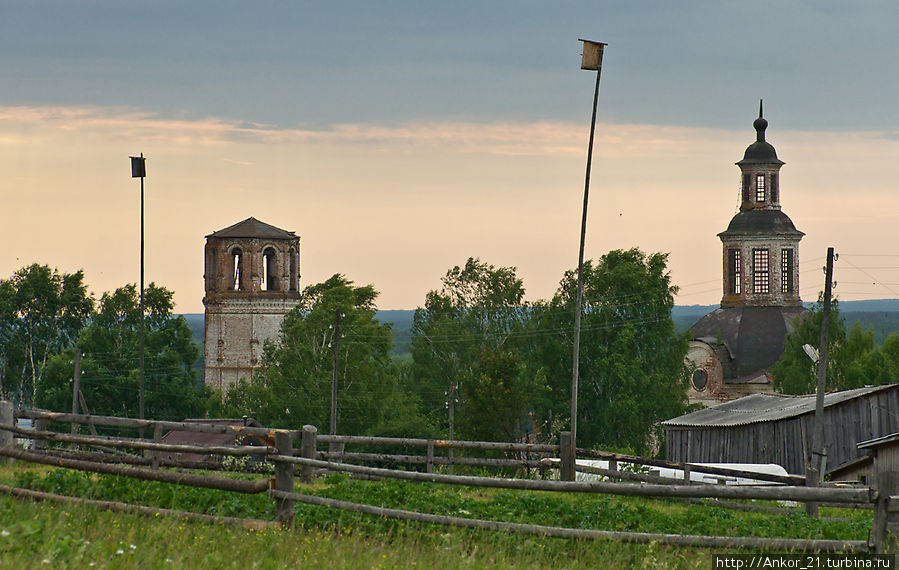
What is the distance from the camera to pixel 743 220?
7806cm

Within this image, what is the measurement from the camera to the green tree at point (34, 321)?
79.1 meters

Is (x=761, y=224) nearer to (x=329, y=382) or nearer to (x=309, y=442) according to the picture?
(x=329, y=382)

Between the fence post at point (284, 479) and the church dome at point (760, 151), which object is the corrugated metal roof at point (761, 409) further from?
the church dome at point (760, 151)

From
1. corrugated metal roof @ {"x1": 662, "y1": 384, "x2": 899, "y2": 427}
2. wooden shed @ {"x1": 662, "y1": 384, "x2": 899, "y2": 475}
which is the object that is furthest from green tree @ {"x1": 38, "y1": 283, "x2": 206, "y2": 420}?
wooden shed @ {"x1": 662, "y1": 384, "x2": 899, "y2": 475}

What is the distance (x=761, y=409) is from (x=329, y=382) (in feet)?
100

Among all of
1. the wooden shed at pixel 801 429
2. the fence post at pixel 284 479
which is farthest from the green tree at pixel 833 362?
the fence post at pixel 284 479

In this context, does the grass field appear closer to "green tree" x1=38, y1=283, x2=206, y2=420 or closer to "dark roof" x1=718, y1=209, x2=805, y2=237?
"green tree" x1=38, y1=283, x2=206, y2=420

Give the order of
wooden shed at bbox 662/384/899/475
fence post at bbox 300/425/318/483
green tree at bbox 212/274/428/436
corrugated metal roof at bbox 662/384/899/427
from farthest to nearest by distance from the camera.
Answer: green tree at bbox 212/274/428/436 < corrugated metal roof at bbox 662/384/899/427 < wooden shed at bbox 662/384/899/475 < fence post at bbox 300/425/318/483

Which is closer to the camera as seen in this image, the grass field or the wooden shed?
the grass field

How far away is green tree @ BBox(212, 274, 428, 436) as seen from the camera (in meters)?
65.6

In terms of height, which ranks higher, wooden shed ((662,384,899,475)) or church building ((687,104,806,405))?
church building ((687,104,806,405))

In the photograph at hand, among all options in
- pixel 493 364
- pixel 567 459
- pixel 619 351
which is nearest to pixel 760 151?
pixel 619 351

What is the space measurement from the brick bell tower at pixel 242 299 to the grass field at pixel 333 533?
6326 cm

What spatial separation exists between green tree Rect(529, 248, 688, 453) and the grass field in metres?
47.3
